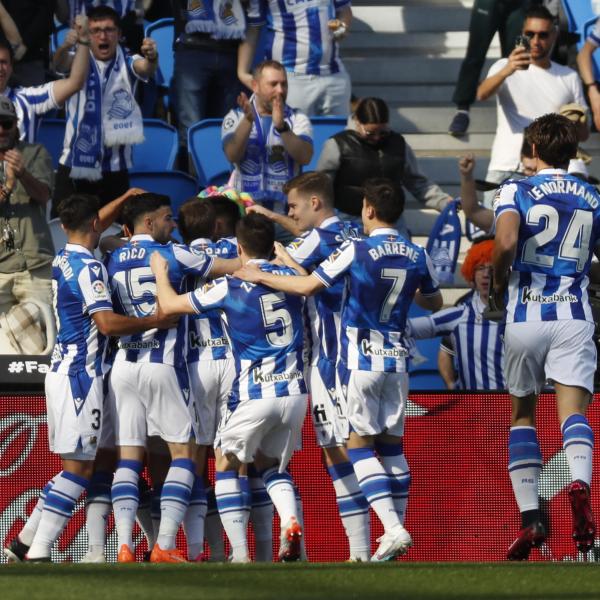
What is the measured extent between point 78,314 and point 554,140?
2619mm

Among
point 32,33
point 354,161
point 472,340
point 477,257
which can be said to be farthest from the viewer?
point 32,33

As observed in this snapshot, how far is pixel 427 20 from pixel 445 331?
5.05 meters

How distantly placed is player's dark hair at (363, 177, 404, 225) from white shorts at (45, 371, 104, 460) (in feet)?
5.58

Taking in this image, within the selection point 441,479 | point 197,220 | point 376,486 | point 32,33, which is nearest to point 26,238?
point 197,220

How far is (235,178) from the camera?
10.6 meters

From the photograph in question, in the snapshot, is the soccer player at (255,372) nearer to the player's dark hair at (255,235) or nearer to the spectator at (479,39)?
the player's dark hair at (255,235)

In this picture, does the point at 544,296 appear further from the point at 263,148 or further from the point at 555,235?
the point at 263,148

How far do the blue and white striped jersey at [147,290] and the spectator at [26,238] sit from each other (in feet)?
5.00

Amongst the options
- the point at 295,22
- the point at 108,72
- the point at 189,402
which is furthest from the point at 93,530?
the point at 295,22

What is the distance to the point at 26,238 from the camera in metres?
9.86

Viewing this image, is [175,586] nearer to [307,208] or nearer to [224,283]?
[224,283]

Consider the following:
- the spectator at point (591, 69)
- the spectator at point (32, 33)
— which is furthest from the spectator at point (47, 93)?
the spectator at point (591, 69)

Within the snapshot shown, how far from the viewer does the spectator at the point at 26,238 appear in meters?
9.77

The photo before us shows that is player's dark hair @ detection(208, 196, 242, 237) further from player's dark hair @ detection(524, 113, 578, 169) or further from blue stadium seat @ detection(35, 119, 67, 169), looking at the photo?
blue stadium seat @ detection(35, 119, 67, 169)
